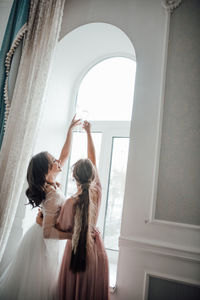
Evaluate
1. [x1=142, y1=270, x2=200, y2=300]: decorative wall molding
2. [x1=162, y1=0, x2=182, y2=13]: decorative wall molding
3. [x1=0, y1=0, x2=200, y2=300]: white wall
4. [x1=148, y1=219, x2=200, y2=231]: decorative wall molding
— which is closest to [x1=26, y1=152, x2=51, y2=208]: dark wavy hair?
[x1=0, y1=0, x2=200, y2=300]: white wall

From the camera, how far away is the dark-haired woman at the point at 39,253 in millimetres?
1401

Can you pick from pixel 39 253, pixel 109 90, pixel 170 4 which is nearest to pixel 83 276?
pixel 39 253

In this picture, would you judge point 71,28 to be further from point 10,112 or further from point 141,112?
point 141,112

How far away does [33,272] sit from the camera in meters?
1.42

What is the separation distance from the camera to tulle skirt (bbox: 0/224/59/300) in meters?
1.39

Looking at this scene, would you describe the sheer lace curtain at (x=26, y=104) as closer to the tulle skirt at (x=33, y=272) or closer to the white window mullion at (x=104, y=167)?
the tulle skirt at (x=33, y=272)

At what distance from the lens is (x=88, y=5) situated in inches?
80.7

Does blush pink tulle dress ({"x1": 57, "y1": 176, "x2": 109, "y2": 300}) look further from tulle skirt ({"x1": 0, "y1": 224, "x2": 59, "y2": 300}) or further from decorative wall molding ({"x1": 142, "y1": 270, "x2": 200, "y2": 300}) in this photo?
decorative wall molding ({"x1": 142, "y1": 270, "x2": 200, "y2": 300})

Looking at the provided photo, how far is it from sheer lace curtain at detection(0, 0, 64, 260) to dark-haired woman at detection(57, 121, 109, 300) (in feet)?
1.62

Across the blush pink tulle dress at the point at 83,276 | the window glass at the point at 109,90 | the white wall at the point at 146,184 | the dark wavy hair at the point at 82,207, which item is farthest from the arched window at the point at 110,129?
the dark wavy hair at the point at 82,207

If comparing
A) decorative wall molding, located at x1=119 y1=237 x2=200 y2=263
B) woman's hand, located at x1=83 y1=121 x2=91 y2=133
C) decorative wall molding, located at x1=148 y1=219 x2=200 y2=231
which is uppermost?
woman's hand, located at x1=83 y1=121 x2=91 y2=133

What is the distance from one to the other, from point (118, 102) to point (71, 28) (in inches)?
31.3

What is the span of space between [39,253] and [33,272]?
0.11 meters

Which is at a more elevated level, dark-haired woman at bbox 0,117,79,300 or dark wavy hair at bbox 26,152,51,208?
dark wavy hair at bbox 26,152,51,208
